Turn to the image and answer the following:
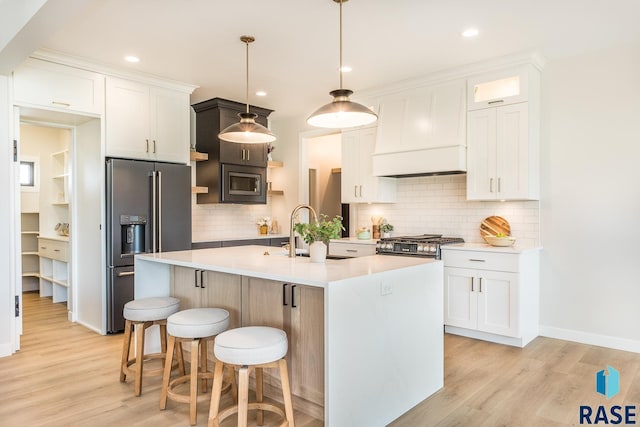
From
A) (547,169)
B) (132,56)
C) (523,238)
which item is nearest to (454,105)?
(547,169)

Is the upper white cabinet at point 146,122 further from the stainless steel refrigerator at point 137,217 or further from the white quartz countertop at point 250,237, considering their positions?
the white quartz countertop at point 250,237

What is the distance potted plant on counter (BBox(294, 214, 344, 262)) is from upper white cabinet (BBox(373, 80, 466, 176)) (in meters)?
2.03

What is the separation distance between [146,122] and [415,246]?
310 cm

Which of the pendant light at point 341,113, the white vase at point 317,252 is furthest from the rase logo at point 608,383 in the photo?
the pendant light at point 341,113

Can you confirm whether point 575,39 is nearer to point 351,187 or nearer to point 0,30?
point 351,187

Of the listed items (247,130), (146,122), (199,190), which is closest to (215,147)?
(199,190)

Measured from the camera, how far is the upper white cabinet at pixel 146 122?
4.39 metres

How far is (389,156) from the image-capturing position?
16.0ft

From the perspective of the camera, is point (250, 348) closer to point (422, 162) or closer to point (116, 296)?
point (116, 296)

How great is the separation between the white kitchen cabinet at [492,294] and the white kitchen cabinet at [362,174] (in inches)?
48.2

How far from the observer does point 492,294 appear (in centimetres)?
399

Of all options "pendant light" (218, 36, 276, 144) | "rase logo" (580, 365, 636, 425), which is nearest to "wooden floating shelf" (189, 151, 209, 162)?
"pendant light" (218, 36, 276, 144)

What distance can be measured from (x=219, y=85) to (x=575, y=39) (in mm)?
3557

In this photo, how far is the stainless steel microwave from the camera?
562cm
